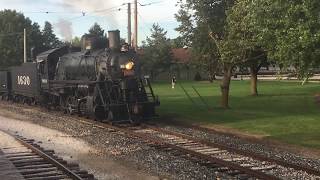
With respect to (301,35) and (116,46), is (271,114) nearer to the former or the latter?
(116,46)

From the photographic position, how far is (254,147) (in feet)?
53.4

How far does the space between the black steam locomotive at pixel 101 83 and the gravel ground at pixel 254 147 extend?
263 centimetres

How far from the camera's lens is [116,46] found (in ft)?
79.3

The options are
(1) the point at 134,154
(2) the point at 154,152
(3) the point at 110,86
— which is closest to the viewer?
(1) the point at 134,154

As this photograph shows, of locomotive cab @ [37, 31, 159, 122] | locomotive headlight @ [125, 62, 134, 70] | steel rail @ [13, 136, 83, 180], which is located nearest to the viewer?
steel rail @ [13, 136, 83, 180]

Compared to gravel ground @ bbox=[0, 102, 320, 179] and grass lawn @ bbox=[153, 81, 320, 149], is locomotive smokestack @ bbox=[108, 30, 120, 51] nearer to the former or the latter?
gravel ground @ bbox=[0, 102, 320, 179]

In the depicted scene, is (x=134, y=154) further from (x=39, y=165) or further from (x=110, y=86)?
(x=110, y=86)

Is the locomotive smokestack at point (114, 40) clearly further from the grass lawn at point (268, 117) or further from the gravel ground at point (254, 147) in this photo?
the gravel ground at point (254, 147)

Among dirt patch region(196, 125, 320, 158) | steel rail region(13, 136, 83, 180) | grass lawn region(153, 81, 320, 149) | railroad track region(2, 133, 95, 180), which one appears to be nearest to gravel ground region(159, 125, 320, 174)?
dirt patch region(196, 125, 320, 158)

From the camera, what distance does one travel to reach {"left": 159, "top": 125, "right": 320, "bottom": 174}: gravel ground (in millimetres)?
13852

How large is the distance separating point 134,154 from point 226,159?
2.68 m

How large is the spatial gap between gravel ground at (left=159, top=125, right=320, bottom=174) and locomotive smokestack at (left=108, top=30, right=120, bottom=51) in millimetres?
4874

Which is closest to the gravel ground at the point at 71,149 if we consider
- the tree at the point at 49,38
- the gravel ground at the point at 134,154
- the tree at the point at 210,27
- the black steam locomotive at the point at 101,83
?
the gravel ground at the point at 134,154

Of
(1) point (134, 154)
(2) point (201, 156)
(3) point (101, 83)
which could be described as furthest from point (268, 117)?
(2) point (201, 156)
